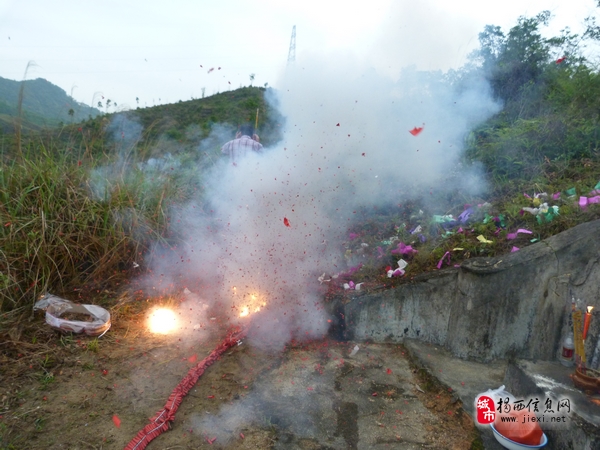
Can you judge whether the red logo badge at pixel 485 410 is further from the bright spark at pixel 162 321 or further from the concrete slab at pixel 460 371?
the bright spark at pixel 162 321

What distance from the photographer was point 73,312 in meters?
4.04

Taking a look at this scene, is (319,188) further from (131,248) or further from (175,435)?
(175,435)

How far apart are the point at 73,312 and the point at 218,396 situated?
2054 millimetres

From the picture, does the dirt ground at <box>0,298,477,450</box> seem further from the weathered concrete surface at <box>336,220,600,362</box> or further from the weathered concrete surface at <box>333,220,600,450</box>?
the weathered concrete surface at <box>336,220,600,362</box>

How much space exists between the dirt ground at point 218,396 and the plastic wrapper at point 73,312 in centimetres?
9

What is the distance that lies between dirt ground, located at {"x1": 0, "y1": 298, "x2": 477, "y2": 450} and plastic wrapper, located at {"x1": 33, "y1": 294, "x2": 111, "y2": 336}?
3.6 inches

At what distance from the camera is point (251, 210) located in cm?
601

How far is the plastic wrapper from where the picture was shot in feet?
12.6

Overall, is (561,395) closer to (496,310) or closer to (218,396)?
(496,310)

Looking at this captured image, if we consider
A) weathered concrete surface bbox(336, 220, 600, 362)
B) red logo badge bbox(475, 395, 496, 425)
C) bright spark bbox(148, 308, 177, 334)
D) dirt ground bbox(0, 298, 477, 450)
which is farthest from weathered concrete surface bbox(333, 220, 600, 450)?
bright spark bbox(148, 308, 177, 334)

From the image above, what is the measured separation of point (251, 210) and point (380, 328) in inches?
112

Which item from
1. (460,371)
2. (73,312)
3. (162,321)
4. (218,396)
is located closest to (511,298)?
(460,371)

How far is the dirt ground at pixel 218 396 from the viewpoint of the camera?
2.73 m

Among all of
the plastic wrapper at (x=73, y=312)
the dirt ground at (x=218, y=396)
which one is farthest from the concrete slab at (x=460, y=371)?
the plastic wrapper at (x=73, y=312)
